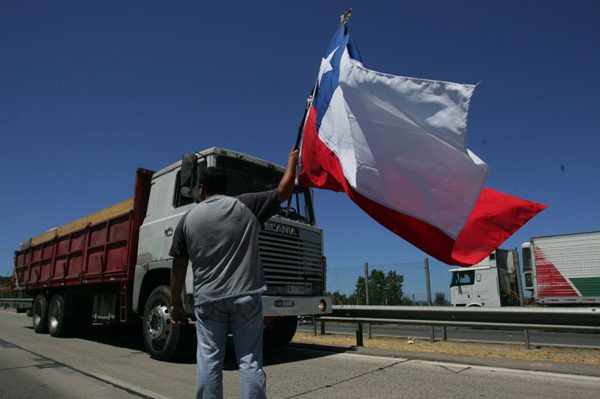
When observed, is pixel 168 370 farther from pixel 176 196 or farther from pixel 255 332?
pixel 255 332

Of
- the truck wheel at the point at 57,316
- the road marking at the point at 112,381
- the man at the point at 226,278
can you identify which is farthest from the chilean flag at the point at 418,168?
the truck wheel at the point at 57,316

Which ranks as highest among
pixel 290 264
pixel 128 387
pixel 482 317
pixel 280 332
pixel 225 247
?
pixel 290 264

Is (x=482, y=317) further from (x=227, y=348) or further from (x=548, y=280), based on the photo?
(x=548, y=280)

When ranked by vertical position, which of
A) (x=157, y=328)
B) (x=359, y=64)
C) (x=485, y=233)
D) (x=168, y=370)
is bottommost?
(x=168, y=370)

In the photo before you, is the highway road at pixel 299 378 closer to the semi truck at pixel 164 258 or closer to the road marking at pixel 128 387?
the road marking at pixel 128 387

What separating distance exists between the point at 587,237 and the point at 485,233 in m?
18.2

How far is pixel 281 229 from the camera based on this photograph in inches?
277

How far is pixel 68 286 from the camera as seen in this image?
412 inches

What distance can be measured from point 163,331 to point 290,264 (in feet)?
7.21

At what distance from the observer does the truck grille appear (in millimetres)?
6660

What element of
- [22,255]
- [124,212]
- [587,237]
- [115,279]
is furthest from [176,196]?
[587,237]

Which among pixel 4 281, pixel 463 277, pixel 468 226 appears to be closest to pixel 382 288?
pixel 463 277

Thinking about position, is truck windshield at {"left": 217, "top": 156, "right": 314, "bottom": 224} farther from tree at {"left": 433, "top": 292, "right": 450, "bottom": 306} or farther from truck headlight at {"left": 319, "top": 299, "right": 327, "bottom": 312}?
tree at {"left": 433, "top": 292, "right": 450, "bottom": 306}

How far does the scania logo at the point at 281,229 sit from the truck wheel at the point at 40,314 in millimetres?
8088
